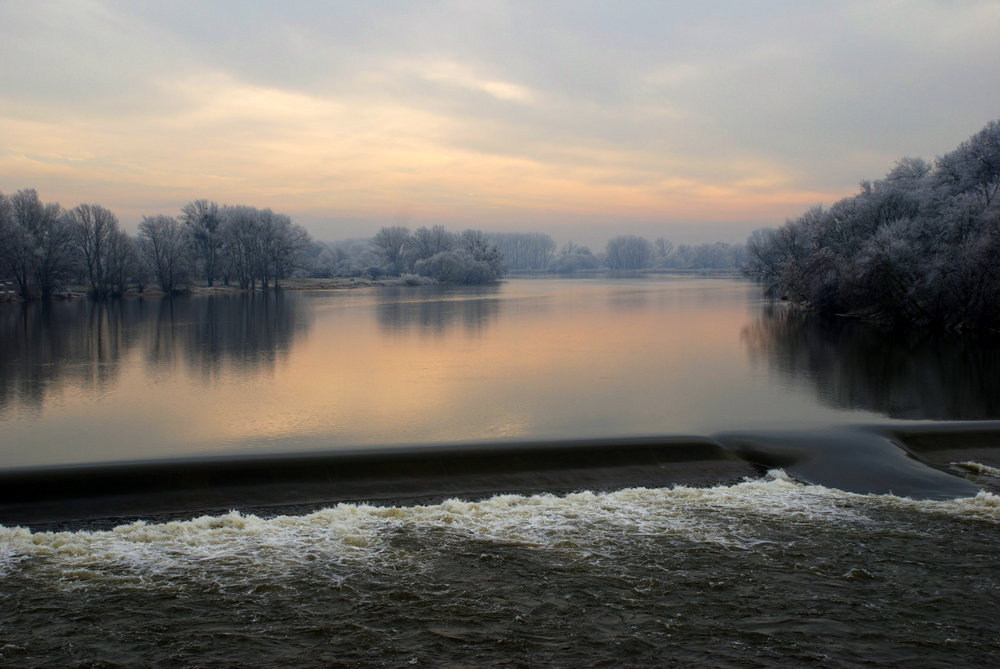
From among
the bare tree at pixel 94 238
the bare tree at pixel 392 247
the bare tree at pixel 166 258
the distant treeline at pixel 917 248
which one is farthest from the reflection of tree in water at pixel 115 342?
the bare tree at pixel 392 247

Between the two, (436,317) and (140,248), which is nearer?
(436,317)

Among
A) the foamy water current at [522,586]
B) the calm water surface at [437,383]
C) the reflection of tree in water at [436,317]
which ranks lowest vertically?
the foamy water current at [522,586]

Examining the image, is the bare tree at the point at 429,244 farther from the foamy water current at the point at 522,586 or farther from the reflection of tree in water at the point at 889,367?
the foamy water current at the point at 522,586

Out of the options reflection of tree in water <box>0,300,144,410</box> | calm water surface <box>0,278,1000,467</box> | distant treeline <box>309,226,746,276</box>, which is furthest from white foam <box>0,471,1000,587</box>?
distant treeline <box>309,226,746,276</box>

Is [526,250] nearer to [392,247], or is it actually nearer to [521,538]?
[392,247]

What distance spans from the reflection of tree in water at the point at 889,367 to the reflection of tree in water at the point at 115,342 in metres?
14.1

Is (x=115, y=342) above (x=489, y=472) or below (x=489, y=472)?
above

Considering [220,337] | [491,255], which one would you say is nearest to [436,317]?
[220,337]

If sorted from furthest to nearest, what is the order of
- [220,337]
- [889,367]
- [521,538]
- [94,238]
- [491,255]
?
[491,255] < [94,238] < [220,337] < [889,367] < [521,538]

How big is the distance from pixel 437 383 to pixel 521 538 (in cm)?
880

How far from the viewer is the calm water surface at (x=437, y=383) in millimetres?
11359

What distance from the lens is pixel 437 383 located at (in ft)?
52.0

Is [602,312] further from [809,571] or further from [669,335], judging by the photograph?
[809,571]

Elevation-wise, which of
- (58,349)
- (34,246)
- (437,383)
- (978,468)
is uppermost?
(34,246)
